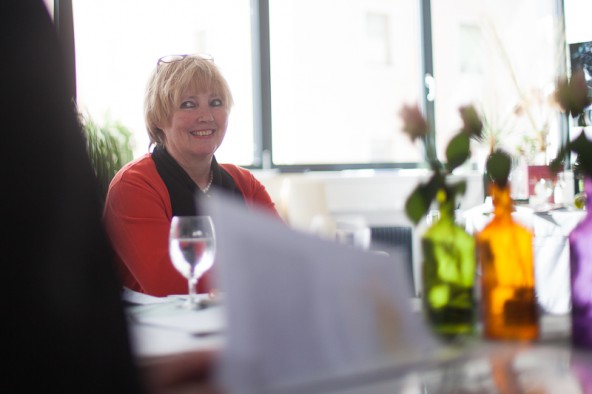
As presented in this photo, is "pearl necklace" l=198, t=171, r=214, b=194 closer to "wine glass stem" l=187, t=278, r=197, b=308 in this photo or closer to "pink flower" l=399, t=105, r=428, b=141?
"wine glass stem" l=187, t=278, r=197, b=308

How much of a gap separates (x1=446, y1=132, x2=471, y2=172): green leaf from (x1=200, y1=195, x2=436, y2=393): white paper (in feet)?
0.82

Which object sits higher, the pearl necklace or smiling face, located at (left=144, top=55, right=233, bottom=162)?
smiling face, located at (left=144, top=55, right=233, bottom=162)

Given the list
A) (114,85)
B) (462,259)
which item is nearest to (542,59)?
(114,85)

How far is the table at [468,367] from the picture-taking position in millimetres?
563

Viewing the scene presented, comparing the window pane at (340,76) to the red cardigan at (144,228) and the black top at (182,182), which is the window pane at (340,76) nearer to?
the black top at (182,182)

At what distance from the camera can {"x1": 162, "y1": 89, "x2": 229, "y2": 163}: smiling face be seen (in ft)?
7.43

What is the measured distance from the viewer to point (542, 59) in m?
5.96

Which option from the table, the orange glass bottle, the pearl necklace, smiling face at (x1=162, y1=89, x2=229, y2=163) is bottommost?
the table

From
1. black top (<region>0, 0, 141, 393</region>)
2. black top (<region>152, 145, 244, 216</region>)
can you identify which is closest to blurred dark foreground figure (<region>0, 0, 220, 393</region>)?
black top (<region>0, 0, 141, 393</region>)

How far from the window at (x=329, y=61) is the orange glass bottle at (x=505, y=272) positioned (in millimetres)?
3561

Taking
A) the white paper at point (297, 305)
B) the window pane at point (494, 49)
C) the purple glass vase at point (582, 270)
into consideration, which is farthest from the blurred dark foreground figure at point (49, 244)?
the window pane at point (494, 49)

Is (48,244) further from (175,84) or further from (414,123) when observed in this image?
(175,84)

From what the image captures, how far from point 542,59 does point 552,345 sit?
5696 millimetres

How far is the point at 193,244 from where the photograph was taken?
111 cm
